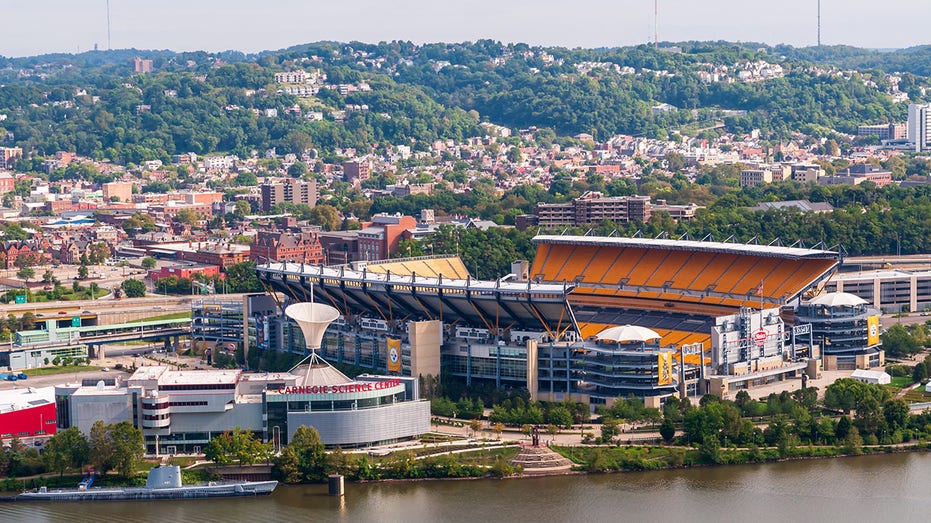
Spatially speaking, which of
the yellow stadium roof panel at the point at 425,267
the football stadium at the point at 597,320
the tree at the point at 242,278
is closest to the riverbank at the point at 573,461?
the football stadium at the point at 597,320

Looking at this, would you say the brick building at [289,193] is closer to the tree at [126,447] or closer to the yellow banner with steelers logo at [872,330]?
the yellow banner with steelers logo at [872,330]

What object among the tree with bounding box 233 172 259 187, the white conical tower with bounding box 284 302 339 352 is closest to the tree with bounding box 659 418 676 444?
the white conical tower with bounding box 284 302 339 352

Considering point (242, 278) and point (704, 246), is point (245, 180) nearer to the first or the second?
point (242, 278)

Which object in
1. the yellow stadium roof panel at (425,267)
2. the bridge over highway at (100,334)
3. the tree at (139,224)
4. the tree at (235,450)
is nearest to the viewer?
the tree at (235,450)

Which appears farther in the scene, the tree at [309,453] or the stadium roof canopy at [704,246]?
the stadium roof canopy at [704,246]

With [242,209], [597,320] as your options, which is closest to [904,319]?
[597,320]

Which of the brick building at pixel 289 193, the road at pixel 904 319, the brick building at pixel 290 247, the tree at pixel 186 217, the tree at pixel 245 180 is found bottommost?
the road at pixel 904 319
